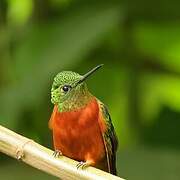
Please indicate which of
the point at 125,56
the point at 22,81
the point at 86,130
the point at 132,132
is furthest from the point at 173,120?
the point at 86,130

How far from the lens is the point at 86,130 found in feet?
9.87

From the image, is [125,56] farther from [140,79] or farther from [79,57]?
[79,57]

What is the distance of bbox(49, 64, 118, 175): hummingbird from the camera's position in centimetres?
300

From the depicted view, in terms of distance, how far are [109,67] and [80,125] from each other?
4.97 feet

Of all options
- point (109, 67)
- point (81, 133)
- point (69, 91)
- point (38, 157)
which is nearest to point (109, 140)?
point (81, 133)

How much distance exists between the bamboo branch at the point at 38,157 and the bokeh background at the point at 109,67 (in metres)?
1.21

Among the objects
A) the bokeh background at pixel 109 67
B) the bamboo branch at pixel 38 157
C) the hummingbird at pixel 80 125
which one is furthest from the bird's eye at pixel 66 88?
the bamboo branch at pixel 38 157

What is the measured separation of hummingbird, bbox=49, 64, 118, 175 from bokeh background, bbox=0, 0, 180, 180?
1.64ft

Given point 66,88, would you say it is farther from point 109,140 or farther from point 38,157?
point 38,157

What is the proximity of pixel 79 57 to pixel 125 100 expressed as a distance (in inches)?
23.0

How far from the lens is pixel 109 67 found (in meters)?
4.48

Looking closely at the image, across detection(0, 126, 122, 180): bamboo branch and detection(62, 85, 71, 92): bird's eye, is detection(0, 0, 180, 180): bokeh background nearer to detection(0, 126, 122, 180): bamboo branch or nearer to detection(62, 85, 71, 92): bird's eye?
detection(62, 85, 71, 92): bird's eye

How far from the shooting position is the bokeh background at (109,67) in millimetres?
3740

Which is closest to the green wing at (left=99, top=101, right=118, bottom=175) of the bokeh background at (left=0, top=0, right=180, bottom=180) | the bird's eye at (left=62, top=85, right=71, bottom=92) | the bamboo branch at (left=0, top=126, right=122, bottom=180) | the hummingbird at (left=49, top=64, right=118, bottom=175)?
the hummingbird at (left=49, top=64, right=118, bottom=175)
